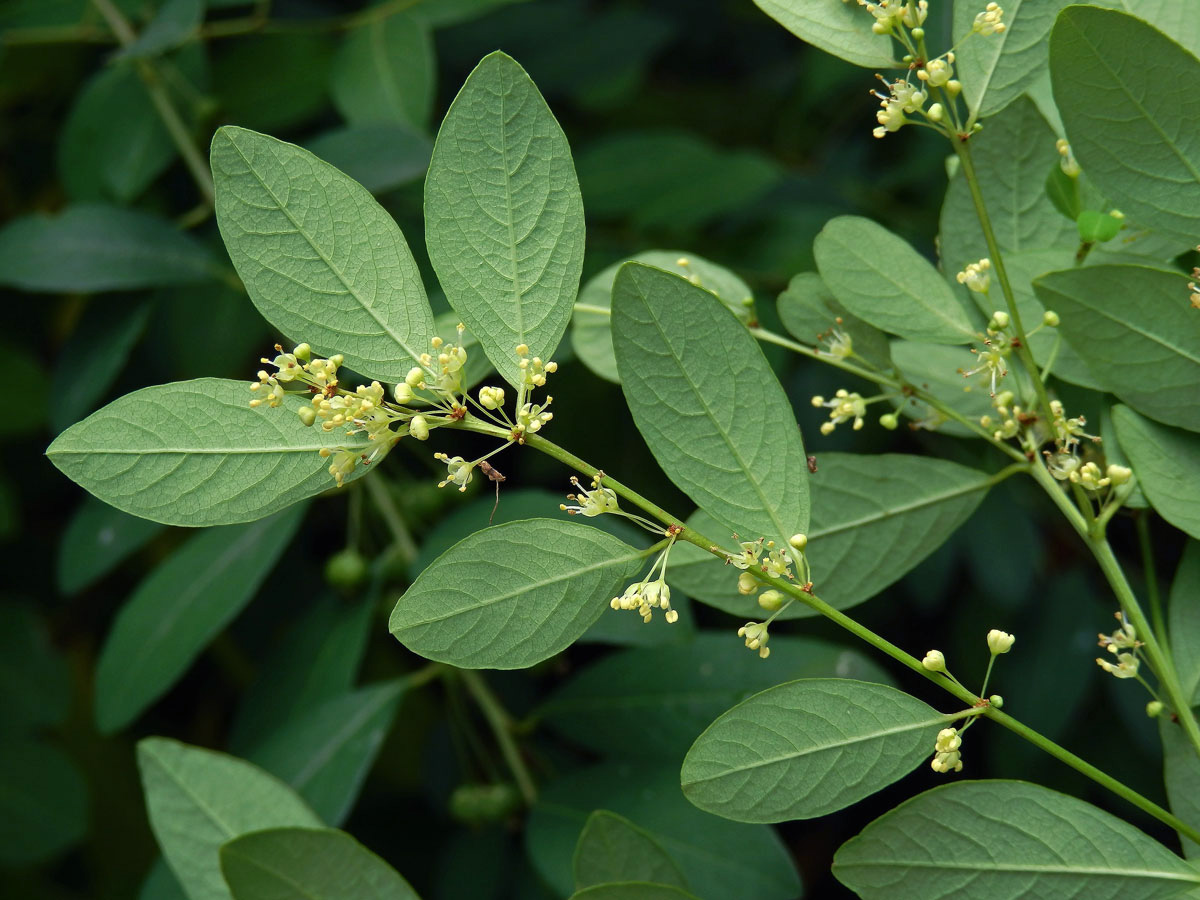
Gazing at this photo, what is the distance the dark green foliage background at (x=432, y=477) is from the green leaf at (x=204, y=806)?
41 centimetres

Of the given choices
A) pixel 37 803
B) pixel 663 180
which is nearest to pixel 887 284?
pixel 663 180

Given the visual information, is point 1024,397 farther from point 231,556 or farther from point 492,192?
point 231,556

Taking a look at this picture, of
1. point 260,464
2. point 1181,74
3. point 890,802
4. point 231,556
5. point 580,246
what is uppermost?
point 1181,74

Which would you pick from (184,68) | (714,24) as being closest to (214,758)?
(184,68)

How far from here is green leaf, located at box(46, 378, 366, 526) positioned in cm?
A: 63

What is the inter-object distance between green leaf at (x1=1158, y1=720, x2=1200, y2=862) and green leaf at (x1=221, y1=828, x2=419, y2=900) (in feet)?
1.78

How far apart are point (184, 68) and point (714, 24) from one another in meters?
1.44

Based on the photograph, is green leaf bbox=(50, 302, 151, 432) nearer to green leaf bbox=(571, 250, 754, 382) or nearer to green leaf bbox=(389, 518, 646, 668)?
green leaf bbox=(571, 250, 754, 382)

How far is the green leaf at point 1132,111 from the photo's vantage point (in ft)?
2.07

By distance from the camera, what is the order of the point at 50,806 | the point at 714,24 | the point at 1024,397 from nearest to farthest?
the point at 1024,397 → the point at 50,806 → the point at 714,24

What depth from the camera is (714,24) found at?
262cm

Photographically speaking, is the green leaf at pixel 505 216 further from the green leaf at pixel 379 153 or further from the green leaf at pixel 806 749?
the green leaf at pixel 379 153

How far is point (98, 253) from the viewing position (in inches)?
56.6

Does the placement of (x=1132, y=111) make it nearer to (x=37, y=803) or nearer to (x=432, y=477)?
(x=432, y=477)
